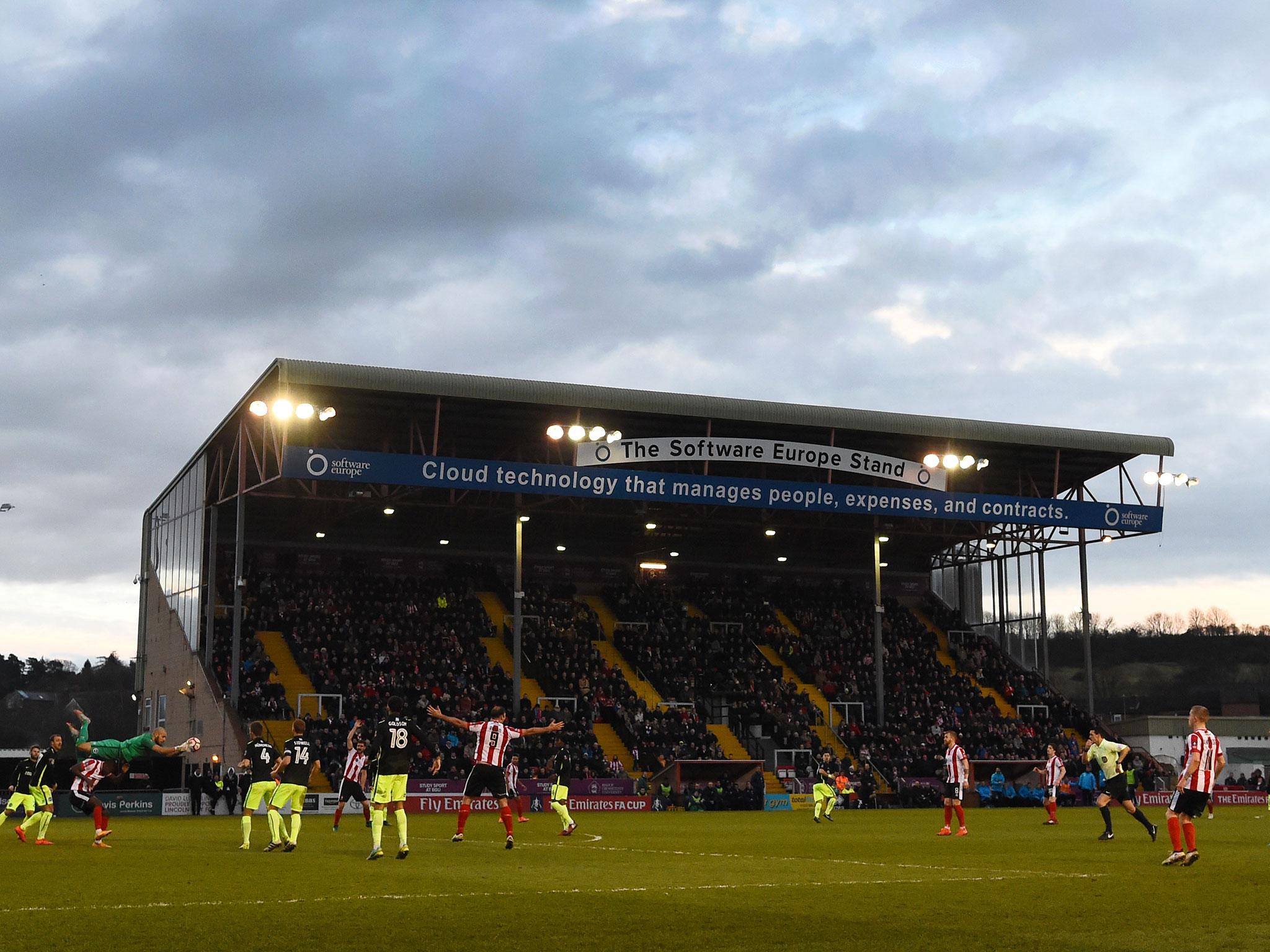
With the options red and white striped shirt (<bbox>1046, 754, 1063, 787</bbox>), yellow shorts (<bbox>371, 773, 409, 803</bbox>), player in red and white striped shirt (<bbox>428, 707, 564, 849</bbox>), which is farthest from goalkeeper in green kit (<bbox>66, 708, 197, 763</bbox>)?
red and white striped shirt (<bbox>1046, 754, 1063, 787</bbox>)

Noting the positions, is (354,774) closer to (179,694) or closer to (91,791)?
(91,791)

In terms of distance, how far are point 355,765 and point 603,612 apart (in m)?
28.8

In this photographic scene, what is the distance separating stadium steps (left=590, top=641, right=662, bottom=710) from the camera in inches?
2076

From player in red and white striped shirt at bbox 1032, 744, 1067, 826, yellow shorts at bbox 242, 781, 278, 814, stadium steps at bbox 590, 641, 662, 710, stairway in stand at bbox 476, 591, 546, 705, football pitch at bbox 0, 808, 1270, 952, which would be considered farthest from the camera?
stadium steps at bbox 590, 641, 662, 710

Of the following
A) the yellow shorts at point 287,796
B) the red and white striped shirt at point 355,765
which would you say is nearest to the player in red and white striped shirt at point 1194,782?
the yellow shorts at point 287,796

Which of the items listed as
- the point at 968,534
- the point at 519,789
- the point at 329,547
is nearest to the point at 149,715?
the point at 329,547

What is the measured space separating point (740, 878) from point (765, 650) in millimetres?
43048

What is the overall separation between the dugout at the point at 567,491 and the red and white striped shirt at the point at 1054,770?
650 inches

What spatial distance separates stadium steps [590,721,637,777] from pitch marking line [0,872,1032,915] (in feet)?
107

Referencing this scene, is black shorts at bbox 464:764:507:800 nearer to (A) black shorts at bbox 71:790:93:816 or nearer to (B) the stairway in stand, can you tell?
(A) black shorts at bbox 71:790:93:816

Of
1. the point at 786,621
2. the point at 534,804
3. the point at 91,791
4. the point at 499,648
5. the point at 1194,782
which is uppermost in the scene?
the point at 786,621

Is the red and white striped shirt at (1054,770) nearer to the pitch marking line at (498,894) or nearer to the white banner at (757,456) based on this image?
the white banner at (757,456)

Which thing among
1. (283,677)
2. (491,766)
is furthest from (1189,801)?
(283,677)

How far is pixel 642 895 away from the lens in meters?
13.6
